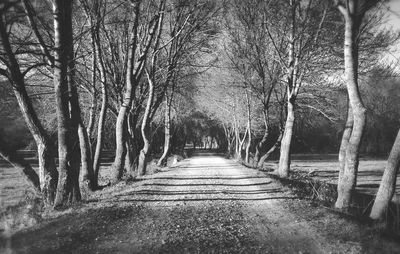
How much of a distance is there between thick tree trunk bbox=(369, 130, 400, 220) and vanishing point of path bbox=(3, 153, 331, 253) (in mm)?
1982

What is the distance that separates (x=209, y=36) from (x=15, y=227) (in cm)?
1336

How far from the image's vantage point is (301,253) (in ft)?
16.0

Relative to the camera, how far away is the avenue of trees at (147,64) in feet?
25.8

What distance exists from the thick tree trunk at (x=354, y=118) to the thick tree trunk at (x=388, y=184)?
73cm

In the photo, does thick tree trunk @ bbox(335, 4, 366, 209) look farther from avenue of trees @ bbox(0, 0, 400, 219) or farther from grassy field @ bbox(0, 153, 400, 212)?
grassy field @ bbox(0, 153, 400, 212)

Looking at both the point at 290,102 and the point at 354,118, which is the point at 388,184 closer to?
the point at 354,118

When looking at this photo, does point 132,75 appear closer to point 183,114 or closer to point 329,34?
point 329,34

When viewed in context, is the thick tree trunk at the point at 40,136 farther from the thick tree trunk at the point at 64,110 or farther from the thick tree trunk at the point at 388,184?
the thick tree trunk at the point at 388,184

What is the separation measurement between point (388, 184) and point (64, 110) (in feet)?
25.5

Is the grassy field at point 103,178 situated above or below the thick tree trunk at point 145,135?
below

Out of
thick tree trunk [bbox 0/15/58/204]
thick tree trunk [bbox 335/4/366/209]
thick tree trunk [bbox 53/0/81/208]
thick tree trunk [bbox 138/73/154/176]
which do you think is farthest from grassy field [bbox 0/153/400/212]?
thick tree trunk [bbox 335/4/366/209]

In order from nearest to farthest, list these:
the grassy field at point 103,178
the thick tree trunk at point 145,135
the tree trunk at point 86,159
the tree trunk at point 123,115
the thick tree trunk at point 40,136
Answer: the thick tree trunk at point 40,136
the tree trunk at point 86,159
the grassy field at point 103,178
the tree trunk at point 123,115
the thick tree trunk at point 145,135

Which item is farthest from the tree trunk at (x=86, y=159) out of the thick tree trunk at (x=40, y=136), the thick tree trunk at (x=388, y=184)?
the thick tree trunk at (x=388, y=184)

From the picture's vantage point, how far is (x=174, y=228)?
6.09 meters
